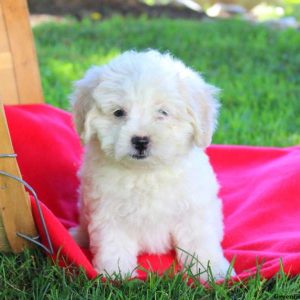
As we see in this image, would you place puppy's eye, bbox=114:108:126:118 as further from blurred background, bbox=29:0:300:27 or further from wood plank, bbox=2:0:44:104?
blurred background, bbox=29:0:300:27

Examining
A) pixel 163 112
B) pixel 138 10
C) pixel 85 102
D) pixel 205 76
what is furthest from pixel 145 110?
pixel 138 10

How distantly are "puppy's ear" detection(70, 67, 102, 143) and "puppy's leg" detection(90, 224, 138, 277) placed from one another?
547 mm

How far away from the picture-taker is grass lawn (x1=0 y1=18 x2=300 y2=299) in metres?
2.99

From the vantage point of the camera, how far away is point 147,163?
303 cm

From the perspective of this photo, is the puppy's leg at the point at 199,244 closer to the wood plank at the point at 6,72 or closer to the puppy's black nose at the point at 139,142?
the puppy's black nose at the point at 139,142

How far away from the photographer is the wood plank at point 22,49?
Result: 4699 millimetres

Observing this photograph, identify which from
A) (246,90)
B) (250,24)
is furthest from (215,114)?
(250,24)

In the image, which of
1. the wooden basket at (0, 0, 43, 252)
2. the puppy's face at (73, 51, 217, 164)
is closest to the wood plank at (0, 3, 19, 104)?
the wooden basket at (0, 0, 43, 252)

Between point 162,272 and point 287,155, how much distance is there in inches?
74.0

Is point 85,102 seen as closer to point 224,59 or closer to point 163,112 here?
point 163,112

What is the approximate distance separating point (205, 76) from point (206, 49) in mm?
1224

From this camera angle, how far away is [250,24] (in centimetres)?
1009

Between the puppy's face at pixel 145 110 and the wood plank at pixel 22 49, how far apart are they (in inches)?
70.8

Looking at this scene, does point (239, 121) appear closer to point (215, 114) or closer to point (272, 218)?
point (272, 218)
